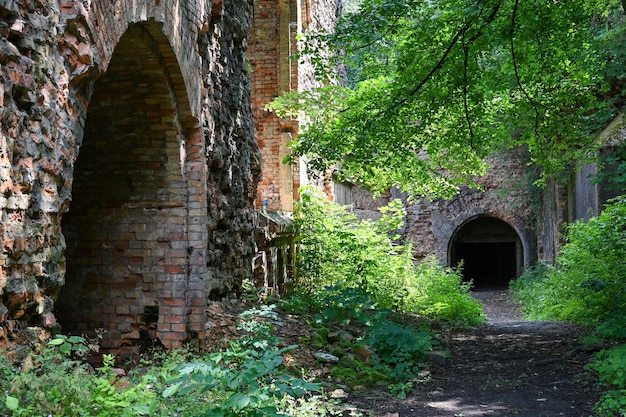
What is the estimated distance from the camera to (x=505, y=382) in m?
6.15

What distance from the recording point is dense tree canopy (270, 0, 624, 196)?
786 centimetres

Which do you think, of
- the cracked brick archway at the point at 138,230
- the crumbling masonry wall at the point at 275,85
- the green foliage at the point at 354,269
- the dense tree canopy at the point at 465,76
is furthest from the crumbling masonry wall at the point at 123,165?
the crumbling masonry wall at the point at 275,85

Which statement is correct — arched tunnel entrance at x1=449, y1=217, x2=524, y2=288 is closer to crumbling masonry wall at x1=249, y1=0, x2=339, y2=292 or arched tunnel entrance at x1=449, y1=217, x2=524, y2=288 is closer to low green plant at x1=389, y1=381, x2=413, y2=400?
crumbling masonry wall at x1=249, y1=0, x2=339, y2=292

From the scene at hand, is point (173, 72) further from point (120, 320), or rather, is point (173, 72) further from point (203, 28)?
point (120, 320)

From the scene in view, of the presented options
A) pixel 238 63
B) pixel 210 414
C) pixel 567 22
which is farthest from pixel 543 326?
pixel 210 414

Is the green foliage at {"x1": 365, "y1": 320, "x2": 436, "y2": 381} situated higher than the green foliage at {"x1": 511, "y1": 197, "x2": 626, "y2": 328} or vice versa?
the green foliage at {"x1": 511, "y1": 197, "x2": 626, "y2": 328}

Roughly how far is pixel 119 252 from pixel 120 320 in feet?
2.25

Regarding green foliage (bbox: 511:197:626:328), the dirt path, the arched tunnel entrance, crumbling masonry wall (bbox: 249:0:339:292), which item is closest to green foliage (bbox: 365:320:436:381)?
the dirt path

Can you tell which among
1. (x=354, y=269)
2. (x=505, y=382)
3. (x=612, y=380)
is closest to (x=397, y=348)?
(x=505, y=382)

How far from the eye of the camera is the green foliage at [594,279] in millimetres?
8531

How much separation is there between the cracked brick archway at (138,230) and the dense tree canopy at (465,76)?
9.83 feet

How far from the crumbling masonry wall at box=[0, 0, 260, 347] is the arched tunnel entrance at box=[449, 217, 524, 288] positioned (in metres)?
13.7

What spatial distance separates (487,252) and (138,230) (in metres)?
21.3

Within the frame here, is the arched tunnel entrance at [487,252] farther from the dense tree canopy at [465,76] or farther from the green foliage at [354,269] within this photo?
the dense tree canopy at [465,76]
